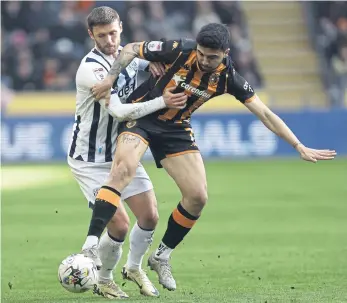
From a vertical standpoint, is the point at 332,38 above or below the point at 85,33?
below

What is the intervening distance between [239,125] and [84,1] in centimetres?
654

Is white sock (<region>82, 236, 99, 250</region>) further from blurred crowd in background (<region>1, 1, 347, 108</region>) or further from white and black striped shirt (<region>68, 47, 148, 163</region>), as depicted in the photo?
blurred crowd in background (<region>1, 1, 347, 108</region>)

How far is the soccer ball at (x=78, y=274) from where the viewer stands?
6719 millimetres

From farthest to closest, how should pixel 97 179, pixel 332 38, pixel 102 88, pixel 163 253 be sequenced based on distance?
1. pixel 332 38
2. pixel 163 253
3. pixel 97 179
4. pixel 102 88

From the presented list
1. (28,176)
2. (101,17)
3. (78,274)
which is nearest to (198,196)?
(78,274)

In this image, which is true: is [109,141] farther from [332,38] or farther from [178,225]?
[332,38]

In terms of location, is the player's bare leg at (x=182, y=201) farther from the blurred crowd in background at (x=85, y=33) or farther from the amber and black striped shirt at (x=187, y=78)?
the blurred crowd in background at (x=85, y=33)

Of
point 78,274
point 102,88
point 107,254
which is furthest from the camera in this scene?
point 107,254

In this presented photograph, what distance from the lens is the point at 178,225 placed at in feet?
25.3

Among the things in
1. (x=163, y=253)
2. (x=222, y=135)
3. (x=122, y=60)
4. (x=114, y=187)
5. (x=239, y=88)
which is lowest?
(x=222, y=135)

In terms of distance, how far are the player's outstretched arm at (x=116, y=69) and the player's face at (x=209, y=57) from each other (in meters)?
0.50

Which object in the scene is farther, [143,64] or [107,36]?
[143,64]

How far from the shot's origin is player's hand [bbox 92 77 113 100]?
723cm

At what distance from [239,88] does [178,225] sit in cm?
118
